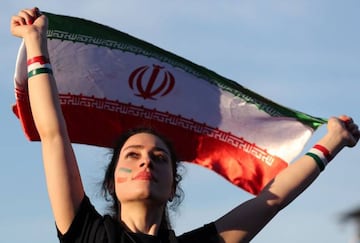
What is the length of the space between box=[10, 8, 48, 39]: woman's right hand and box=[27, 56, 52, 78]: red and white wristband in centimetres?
17

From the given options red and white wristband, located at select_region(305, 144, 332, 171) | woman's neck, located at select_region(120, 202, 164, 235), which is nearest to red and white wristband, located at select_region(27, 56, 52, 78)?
woman's neck, located at select_region(120, 202, 164, 235)

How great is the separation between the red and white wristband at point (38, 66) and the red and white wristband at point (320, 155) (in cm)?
183

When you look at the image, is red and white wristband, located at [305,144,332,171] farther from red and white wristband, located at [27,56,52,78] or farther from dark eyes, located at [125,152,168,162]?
red and white wristband, located at [27,56,52,78]

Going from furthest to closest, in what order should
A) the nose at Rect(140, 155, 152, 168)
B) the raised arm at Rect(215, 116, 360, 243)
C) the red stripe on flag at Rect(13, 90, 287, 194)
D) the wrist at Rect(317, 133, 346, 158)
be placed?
1. the red stripe on flag at Rect(13, 90, 287, 194)
2. the wrist at Rect(317, 133, 346, 158)
3. the raised arm at Rect(215, 116, 360, 243)
4. the nose at Rect(140, 155, 152, 168)

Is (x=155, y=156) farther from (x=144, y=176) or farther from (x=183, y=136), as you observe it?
(x=183, y=136)

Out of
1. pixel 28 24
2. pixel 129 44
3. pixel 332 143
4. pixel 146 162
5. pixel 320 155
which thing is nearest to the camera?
pixel 146 162

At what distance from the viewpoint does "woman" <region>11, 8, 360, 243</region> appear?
5613mm

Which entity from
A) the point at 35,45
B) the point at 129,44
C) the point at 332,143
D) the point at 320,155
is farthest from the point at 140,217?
the point at 129,44

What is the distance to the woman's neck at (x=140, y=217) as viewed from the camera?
18.9 feet

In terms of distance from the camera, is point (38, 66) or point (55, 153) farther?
point (38, 66)

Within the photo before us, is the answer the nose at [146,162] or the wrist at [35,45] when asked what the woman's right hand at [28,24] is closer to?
the wrist at [35,45]

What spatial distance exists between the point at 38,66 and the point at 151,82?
11.2 ft

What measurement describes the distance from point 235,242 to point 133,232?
0.66 metres

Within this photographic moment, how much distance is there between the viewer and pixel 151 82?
9.24 m
